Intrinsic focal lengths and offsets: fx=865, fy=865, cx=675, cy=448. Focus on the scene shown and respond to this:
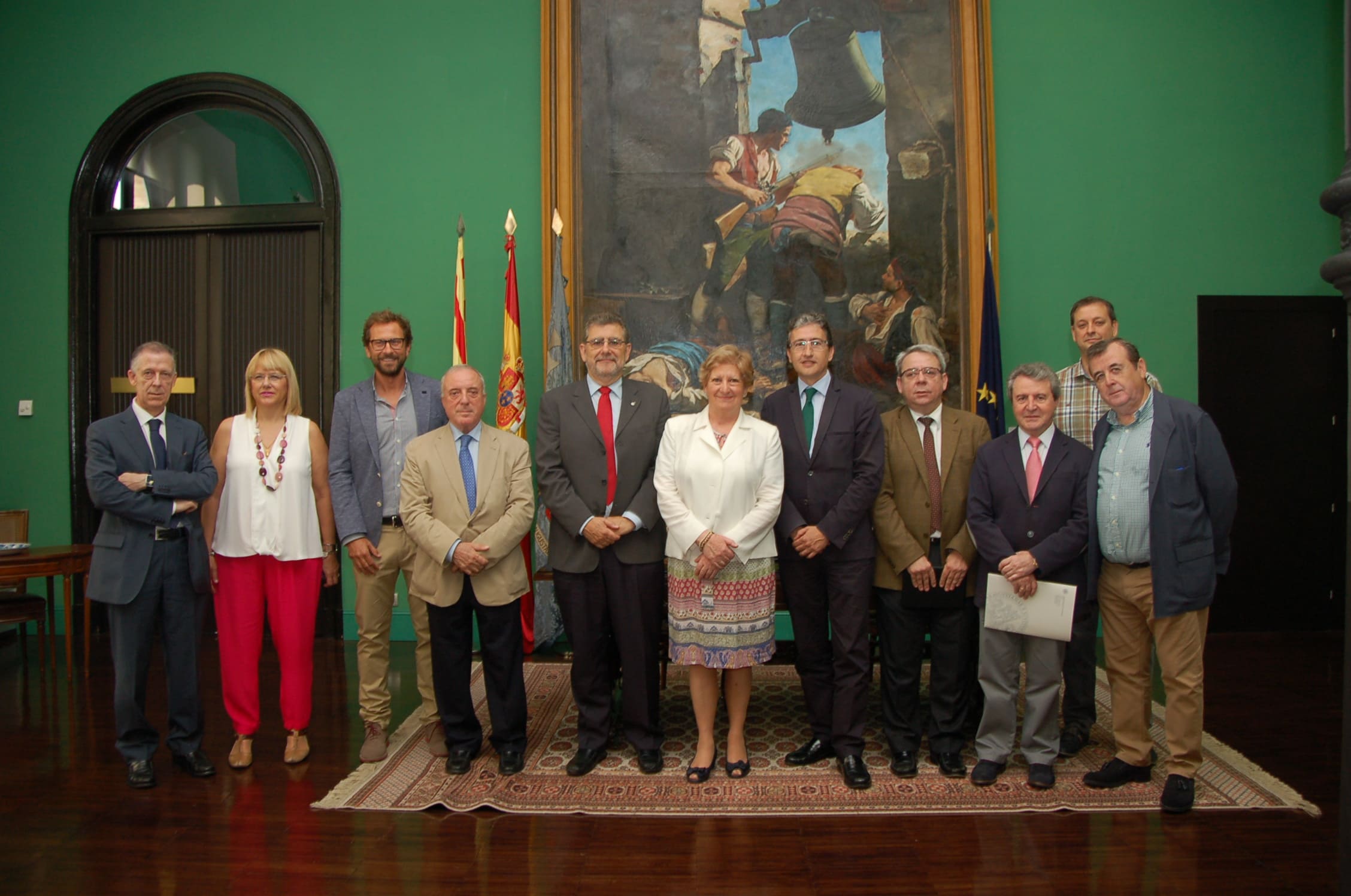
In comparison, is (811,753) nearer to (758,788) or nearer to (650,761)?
(758,788)

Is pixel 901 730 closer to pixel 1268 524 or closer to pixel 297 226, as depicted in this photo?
Result: pixel 1268 524

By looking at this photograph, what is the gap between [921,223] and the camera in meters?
5.63

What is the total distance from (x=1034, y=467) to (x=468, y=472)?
2296 mm

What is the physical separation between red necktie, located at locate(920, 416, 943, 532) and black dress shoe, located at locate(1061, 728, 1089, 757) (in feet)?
3.62

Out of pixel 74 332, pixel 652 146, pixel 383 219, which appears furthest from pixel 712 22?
pixel 74 332

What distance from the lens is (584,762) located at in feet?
11.7

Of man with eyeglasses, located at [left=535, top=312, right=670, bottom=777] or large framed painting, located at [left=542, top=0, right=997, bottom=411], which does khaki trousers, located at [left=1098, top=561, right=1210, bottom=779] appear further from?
large framed painting, located at [left=542, top=0, right=997, bottom=411]

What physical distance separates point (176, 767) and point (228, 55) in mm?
4789

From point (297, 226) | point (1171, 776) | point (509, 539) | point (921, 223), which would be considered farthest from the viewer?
point (297, 226)

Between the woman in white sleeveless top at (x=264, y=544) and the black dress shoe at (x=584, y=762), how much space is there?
3.93 ft

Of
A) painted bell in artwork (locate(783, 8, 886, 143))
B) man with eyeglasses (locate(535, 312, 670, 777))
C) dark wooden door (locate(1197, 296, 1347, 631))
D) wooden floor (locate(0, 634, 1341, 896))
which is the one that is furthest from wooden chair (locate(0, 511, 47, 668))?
dark wooden door (locate(1197, 296, 1347, 631))

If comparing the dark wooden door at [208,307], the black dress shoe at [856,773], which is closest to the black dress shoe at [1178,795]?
the black dress shoe at [856,773]

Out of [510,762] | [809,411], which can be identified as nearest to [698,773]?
[510,762]

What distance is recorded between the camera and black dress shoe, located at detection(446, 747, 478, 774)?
3555mm
